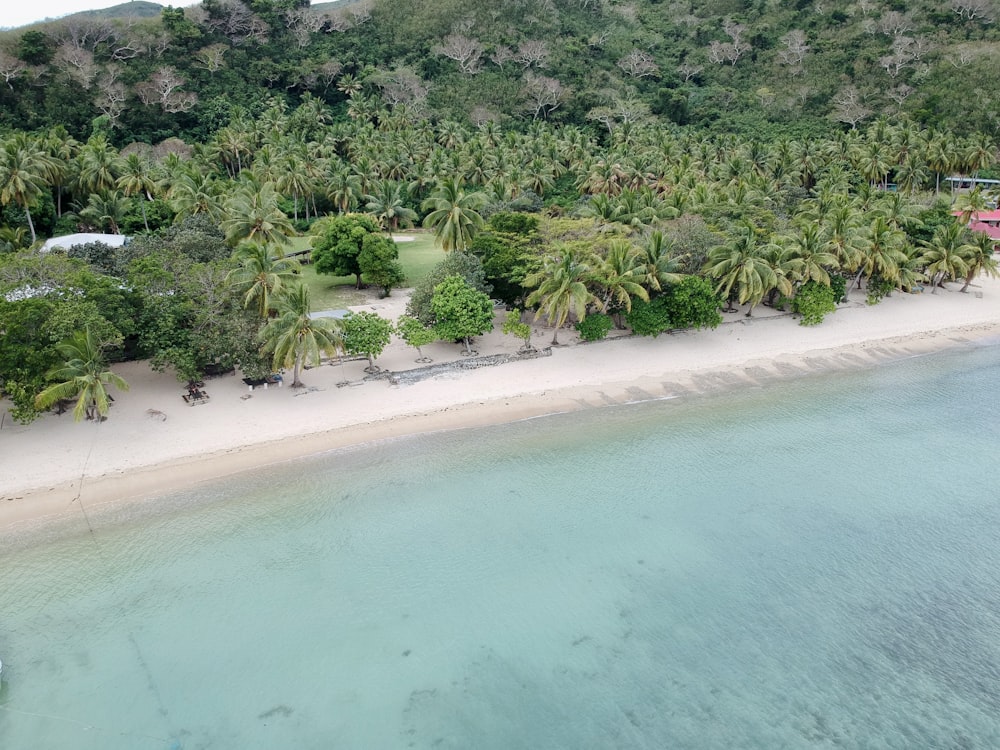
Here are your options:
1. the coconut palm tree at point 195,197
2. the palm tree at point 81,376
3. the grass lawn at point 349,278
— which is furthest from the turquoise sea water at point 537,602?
the coconut palm tree at point 195,197

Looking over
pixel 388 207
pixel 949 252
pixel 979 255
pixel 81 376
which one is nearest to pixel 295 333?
pixel 81 376

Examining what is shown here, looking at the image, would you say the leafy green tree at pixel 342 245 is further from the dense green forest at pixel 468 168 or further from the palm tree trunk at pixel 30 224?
the palm tree trunk at pixel 30 224

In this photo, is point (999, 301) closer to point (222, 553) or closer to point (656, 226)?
point (656, 226)

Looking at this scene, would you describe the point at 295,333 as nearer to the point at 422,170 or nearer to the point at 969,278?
the point at 422,170

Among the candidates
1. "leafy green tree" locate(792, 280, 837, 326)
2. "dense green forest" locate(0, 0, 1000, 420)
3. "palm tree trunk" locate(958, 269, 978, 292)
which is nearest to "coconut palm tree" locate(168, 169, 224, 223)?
"dense green forest" locate(0, 0, 1000, 420)

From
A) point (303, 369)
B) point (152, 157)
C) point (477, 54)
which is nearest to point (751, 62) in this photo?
point (477, 54)

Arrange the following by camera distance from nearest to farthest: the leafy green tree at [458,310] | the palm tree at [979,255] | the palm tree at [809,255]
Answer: the leafy green tree at [458,310] < the palm tree at [809,255] < the palm tree at [979,255]
